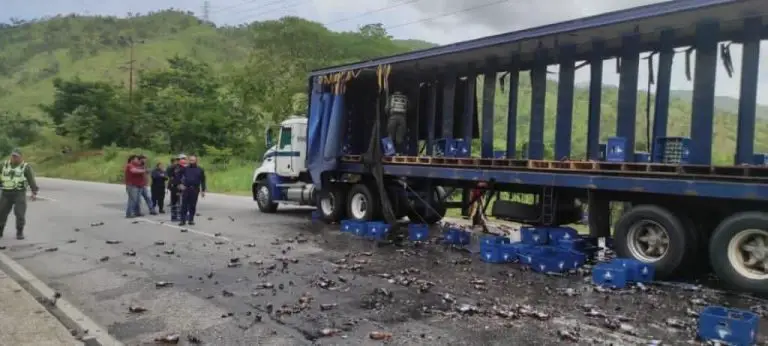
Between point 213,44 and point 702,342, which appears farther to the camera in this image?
point 213,44

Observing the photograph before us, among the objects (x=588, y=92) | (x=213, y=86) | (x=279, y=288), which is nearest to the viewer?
(x=279, y=288)

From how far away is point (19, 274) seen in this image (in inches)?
316

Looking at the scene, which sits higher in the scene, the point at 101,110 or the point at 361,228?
the point at 101,110

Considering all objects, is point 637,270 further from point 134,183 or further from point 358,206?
point 134,183

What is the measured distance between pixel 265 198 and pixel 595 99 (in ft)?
32.9

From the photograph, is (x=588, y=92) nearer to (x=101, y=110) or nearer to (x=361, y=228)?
(x=361, y=228)

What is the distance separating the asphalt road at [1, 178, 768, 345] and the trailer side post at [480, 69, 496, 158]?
6.71 ft

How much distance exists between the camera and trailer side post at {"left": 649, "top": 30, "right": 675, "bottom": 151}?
29.4ft

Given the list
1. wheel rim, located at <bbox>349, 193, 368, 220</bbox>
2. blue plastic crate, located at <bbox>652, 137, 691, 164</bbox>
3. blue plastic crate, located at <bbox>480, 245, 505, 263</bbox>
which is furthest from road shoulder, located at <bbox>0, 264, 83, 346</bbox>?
wheel rim, located at <bbox>349, 193, 368, 220</bbox>

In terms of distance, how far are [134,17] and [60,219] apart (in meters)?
105

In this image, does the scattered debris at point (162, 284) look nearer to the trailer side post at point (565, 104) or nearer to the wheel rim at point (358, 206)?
the trailer side post at point (565, 104)

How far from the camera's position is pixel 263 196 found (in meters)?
17.5

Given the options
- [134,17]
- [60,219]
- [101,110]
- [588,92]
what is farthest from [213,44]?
[588,92]

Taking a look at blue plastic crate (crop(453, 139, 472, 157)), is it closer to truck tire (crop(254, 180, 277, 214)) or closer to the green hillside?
the green hillside
